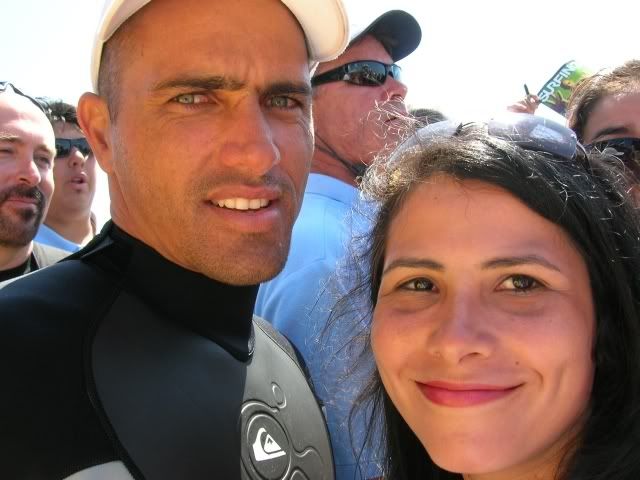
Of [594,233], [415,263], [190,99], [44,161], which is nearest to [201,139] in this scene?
[190,99]

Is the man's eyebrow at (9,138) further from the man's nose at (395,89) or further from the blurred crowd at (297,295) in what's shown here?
the blurred crowd at (297,295)

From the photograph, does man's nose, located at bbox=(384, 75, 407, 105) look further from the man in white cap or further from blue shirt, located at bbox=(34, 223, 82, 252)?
blue shirt, located at bbox=(34, 223, 82, 252)

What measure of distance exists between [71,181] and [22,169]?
46.2 inches

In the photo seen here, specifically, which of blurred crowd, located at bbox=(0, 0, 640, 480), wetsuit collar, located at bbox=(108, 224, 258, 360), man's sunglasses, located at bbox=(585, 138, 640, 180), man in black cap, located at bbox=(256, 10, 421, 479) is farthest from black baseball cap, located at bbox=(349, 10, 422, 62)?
wetsuit collar, located at bbox=(108, 224, 258, 360)

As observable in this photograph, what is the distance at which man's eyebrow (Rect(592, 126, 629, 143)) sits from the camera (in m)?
2.76

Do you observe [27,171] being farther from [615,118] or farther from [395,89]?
[615,118]

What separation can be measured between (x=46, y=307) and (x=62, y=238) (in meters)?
3.95

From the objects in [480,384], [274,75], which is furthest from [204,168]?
[480,384]

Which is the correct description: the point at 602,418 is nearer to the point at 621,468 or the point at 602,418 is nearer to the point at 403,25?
the point at 621,468

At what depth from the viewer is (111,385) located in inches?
58.0

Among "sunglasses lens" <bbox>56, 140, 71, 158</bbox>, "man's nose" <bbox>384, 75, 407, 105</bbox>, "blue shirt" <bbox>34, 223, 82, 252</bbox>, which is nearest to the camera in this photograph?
"man's nose" <bbox>384, 75, 407, 105</bbox>

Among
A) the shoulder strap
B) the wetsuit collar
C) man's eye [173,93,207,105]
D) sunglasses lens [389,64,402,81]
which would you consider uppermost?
man's eye [173,93,207,105]

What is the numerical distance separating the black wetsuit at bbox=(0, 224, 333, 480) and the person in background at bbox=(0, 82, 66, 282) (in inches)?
89.6

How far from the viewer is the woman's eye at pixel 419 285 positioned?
157cm
